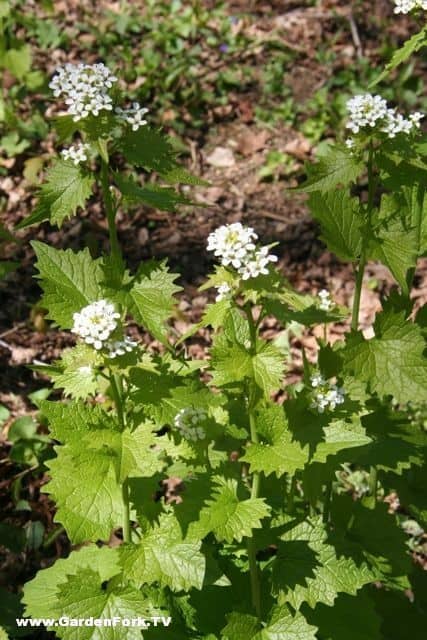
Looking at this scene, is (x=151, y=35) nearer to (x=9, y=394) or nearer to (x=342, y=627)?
(x=9, y=394)

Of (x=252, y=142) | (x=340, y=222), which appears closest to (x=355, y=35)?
(x=252, y=142)

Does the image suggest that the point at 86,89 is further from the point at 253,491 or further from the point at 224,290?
the point at 253,491

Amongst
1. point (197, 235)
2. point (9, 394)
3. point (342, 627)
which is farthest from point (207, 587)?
point (197, 235)

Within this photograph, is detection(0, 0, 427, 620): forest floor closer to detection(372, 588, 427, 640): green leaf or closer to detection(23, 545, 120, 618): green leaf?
detection(23, 545, 120, 618): green leaf

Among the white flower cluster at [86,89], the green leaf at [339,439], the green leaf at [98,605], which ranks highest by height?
the white flower cluster at [86,89]

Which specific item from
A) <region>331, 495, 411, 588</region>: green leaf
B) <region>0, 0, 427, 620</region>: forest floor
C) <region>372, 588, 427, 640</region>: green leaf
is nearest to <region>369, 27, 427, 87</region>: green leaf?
<region>331, 495, 411, 588</region>: green leaf

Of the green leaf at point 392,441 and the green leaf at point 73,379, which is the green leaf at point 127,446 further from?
the green leaf at point 392,441

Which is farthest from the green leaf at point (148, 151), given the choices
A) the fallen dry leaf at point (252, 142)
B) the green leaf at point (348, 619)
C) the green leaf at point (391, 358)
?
the fallen dry leaf at point (252, 142)
